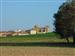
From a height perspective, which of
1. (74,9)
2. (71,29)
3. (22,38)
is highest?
(74,9)

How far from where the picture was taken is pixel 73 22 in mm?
53438

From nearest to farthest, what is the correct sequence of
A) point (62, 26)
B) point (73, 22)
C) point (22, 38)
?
point (73, 22)
point (62, 26)
point (22, 38)

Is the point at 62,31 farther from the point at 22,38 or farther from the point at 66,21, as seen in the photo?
the point at 22,38

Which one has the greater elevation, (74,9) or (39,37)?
(74,9)

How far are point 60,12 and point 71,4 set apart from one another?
117 inches

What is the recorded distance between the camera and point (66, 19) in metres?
55.4

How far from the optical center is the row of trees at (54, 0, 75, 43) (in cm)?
5419

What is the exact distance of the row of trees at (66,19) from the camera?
178ft

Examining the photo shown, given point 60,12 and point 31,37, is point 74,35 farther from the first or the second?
point 31,37

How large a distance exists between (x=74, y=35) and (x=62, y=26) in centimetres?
328

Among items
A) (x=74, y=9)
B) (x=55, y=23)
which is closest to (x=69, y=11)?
(x=74, y=9)

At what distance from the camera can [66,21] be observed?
5528cm

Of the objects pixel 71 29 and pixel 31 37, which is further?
pixel 31 37

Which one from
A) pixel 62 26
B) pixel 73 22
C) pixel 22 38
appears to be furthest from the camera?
pixel 22 38
